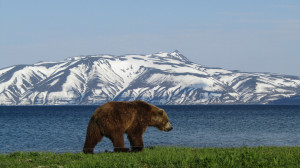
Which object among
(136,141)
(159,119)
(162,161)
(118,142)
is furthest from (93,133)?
(162,161)

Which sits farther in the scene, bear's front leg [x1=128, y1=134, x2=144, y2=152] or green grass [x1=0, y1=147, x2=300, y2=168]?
→ bear's front leg [x1=128, y1=134, x2=144, y2=152]

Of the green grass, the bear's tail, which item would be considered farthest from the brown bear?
the green grass

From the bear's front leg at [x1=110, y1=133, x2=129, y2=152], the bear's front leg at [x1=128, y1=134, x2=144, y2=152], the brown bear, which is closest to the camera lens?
the brown bear

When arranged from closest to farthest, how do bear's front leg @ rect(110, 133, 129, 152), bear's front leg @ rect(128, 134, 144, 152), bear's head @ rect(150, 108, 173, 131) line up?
bear's front leg @ rect(110, 133, 129, 152) → bear's front leg @ rect(128, 134, 144, 152) → bear's head @ rect(150, 108, 173, 131)

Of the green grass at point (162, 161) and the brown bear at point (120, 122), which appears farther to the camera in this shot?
the brown bear at point (120, 122)

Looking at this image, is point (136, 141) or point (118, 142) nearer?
point (118, 142)

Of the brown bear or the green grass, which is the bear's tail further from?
the green grass

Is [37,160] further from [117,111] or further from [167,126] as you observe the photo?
[167,126]

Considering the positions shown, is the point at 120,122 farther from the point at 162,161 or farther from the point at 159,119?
the point at 162,161

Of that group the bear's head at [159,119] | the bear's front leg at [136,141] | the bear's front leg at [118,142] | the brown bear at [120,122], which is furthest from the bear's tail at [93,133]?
the bear's head at [159,119]

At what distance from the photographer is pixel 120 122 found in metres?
19.8

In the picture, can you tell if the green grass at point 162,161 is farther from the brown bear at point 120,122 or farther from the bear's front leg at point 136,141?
the bear's front leg at point 136,141

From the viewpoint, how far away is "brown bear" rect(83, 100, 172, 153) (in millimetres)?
19528

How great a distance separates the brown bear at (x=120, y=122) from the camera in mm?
19528
